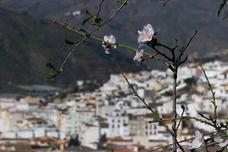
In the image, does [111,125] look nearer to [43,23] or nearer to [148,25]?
[148,25]

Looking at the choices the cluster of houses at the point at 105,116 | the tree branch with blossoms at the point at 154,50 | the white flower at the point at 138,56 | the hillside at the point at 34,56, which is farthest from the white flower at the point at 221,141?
the hillside at the point at 34,56

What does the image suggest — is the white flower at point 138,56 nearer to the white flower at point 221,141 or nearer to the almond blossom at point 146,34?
the almond blossom at point 146,34

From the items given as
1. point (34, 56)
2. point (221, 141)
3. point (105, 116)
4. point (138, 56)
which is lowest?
point (221, 141)

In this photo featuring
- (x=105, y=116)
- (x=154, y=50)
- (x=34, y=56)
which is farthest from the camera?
(x=34, y=56)

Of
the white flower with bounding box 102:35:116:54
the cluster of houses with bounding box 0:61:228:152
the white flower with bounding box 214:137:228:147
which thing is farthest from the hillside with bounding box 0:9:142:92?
the white flower with bounding box 214:137:228:147

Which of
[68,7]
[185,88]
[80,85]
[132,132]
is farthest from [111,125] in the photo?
[68,7]

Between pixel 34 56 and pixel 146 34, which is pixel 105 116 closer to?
pixel 34 56

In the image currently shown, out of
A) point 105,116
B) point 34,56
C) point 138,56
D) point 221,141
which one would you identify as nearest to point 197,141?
point 221,141
